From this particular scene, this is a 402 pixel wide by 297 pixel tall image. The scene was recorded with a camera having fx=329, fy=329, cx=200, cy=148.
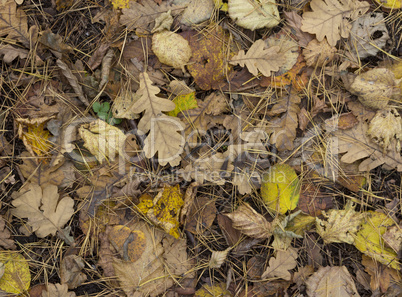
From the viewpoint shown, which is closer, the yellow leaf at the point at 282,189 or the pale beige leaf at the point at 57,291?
the pale beige leaf at the point at 57,291

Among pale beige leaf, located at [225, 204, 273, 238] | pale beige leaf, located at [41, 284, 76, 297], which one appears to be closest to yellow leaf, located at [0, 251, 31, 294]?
pale beige leaf, located at [41, 284, 76, 297]

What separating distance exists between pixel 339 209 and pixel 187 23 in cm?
165

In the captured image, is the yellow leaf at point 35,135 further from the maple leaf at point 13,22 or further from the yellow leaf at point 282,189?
the yellow leaf at point 282,189

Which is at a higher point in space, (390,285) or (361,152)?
(361,152)

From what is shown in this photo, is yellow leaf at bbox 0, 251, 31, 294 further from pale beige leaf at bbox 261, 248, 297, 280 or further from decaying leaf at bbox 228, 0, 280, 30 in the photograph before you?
decaying leaf at bbox 228, 0, 280, 30

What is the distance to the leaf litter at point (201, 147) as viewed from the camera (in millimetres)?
2199

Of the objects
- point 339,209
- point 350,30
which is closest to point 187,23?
point 350,30

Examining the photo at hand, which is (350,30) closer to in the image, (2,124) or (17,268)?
(2,124)

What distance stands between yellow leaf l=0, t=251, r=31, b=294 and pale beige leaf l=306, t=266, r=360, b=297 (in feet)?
6.12

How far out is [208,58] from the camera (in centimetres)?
222

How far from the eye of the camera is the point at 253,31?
2.27 m

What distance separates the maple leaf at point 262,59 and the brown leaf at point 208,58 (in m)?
0.13

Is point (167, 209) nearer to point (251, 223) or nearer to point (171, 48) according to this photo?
point (251, 223)

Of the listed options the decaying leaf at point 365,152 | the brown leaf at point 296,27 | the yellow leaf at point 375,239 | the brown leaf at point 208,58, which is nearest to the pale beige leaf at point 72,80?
the brown leaf at point 208,58
